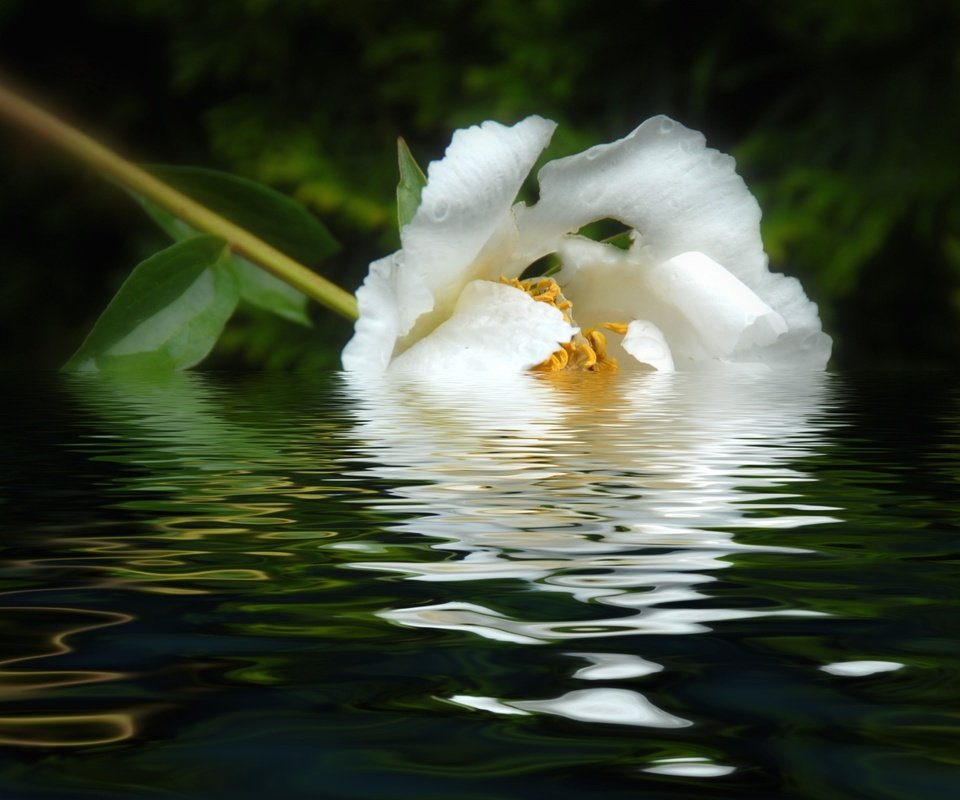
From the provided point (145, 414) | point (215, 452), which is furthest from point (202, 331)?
point (215, 452)

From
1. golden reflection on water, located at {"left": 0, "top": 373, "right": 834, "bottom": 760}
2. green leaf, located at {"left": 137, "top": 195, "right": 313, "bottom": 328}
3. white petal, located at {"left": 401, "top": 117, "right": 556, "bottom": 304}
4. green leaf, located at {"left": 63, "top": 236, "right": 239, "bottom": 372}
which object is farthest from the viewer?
green leaf, located at {"left": 137, "top": 195, "right": 313, "bottom": 328}

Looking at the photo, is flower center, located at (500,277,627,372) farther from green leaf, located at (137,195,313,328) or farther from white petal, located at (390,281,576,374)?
green leaf, located at (137,195,313,328)

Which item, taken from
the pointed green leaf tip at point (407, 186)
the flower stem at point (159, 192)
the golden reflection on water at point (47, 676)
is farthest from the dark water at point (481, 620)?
the flower stem at point (159, 192)

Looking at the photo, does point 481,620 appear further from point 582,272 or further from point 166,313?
point 166,313

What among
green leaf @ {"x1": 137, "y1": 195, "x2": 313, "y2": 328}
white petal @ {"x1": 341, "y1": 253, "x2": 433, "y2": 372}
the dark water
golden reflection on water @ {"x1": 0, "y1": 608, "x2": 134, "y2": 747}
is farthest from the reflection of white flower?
golden reflection on water @ {"x1": 0, "y1": 608, "x2": 134, "y2": 747}

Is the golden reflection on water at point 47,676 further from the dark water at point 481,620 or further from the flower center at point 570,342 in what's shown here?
the flower center at point 570,342
